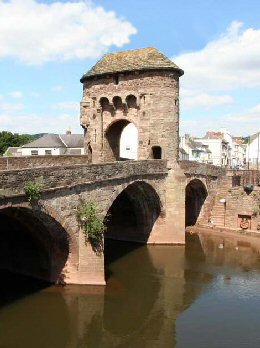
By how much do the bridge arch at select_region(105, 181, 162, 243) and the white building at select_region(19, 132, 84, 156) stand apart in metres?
18.7

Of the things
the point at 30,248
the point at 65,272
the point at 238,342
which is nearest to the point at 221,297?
the point at 238,342

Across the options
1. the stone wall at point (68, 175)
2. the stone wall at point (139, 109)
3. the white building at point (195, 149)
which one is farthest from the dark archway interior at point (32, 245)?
the white building at point (195, 149)

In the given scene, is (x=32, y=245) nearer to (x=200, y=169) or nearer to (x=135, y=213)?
(x=135, y=213)

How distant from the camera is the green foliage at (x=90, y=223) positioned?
659 inches

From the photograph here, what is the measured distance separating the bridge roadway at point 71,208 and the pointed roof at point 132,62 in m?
5.73

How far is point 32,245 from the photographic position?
18.1 meters

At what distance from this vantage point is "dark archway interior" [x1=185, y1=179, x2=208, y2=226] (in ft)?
104

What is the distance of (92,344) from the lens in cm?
1318

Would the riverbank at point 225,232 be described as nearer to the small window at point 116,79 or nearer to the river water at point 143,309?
the river water at point 143,309

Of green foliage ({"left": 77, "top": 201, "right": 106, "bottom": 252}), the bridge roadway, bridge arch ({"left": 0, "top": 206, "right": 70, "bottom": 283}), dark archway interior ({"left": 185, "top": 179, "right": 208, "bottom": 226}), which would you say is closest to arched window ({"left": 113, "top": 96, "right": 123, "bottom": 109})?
the bridge roadway

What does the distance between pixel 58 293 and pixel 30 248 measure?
8.69 feet

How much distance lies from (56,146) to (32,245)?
2868cm

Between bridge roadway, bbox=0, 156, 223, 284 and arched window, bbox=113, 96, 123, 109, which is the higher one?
arched window, bbox=113, 96, 123, 109

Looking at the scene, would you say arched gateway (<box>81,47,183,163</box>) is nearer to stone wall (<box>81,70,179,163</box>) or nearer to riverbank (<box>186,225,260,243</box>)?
stone wall (<box>81,70,179,163</box>)
